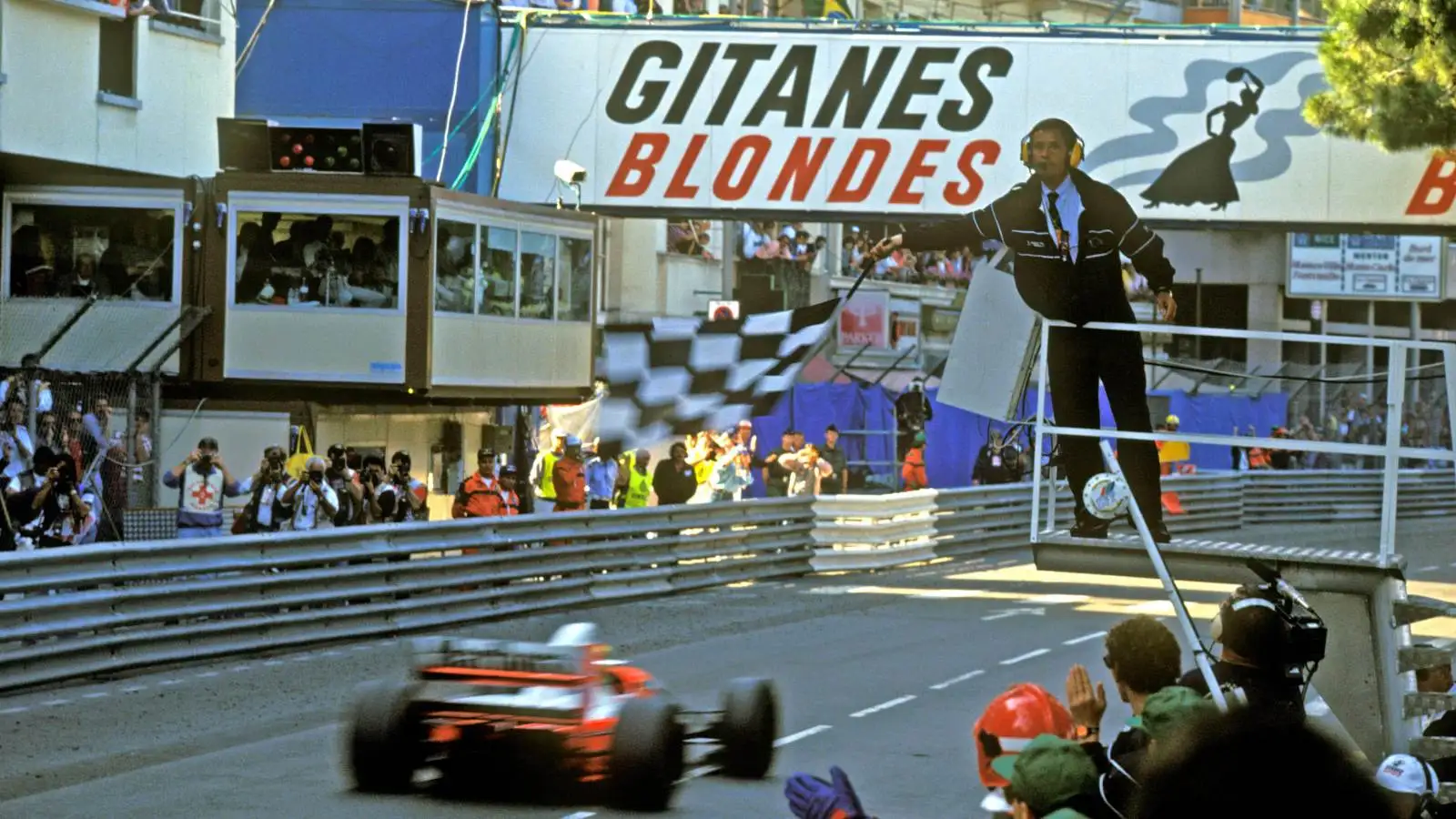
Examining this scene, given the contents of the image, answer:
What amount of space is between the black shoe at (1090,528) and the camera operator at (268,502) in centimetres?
1047

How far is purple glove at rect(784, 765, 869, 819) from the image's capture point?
4145mm

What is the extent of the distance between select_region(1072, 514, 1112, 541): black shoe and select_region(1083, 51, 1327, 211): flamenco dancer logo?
65.3ft

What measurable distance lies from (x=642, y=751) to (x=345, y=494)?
31.2 feet

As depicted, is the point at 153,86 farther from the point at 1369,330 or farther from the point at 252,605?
the point at 1369,330

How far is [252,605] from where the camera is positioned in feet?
50.9

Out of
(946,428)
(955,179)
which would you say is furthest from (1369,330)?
(955,179)

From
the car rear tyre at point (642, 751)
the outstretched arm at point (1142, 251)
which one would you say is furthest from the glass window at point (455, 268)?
the outstretched arm at point (1142, 251)

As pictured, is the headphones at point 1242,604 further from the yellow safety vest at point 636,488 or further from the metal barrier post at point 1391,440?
the yellow safety vest at point 636,488

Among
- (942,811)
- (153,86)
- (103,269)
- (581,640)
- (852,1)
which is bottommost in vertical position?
(942,811)

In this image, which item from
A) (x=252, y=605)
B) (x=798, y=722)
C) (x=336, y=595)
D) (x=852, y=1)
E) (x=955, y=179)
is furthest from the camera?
(x=852, y=1)

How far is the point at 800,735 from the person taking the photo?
1251 cm

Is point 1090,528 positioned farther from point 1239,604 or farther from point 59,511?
point 59,511

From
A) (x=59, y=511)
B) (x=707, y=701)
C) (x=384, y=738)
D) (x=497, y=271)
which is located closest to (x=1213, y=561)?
(x=384, y=738)

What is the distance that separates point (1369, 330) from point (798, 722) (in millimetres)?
50828
